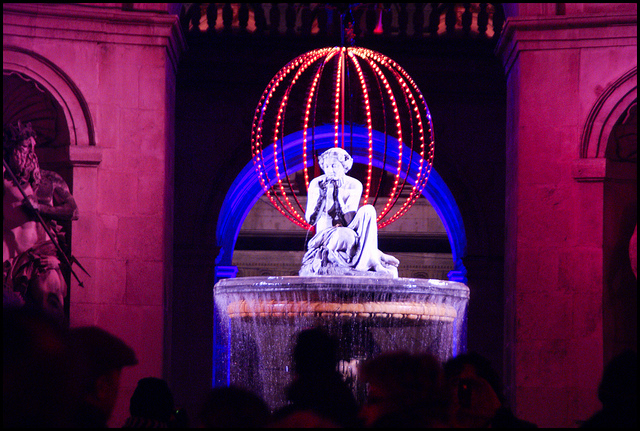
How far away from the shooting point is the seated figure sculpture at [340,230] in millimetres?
7566

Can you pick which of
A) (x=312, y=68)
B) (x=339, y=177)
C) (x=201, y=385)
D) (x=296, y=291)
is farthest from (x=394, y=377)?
(x=312, y=68)

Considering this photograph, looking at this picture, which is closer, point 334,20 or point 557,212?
point 557,212

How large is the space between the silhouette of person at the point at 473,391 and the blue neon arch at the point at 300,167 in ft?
31.1

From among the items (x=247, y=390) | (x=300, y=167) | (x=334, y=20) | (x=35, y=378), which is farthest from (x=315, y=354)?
(x=300, y=167)

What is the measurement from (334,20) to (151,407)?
998 centimetres

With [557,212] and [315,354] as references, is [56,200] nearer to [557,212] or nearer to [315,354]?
[557,212]

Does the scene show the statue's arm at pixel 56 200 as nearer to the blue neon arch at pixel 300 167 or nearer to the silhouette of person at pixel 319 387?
the silhouette of person at pixel 319 387

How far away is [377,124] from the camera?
47.6 feet

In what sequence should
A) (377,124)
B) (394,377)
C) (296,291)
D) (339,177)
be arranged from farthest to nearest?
1. (377,124)
2. (339,177)
3. (296,291)
4. (394,377)

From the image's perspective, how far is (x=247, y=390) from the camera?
3023 millimetres

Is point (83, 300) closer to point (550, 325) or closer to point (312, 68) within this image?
point (550, 325)

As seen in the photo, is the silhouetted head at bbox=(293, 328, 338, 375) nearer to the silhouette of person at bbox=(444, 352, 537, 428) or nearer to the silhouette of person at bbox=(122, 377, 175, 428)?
the silhouette of person at bbox=(122, 377, 175, 428)

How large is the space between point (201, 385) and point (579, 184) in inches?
283

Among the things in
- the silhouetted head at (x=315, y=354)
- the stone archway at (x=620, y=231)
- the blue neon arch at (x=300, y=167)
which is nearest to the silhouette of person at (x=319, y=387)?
the silhouetted head at (x=315, y=354)
